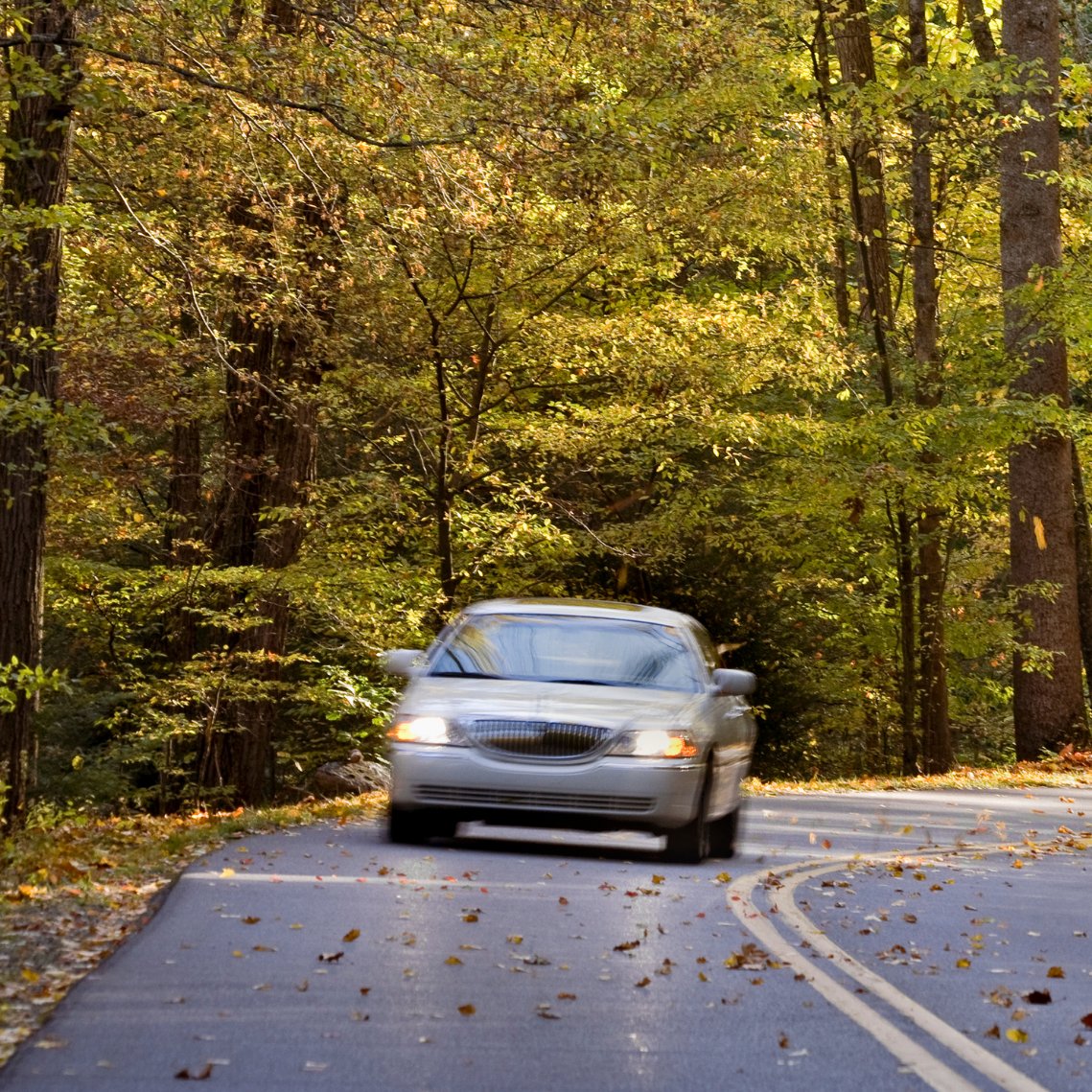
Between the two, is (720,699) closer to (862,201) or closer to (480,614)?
(480,614)

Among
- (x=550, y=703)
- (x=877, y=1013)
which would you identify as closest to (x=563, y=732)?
(x=550, y=703)

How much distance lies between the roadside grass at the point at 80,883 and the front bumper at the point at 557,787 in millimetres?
1861

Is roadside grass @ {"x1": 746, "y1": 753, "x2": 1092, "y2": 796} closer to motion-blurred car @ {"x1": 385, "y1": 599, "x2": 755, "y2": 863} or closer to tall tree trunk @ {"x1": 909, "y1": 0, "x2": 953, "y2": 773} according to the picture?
tall tree trunk @ {"x1": 909, "y1": 0, "x2": 953, "y2": 773}

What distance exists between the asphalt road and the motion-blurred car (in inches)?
15.9

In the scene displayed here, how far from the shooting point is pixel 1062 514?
1172 inches

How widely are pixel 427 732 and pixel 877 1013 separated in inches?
216

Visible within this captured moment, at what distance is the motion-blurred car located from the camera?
41.8 ft

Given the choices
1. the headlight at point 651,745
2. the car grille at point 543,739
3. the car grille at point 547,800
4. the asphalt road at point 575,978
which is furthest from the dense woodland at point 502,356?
the headlight at point 651,745

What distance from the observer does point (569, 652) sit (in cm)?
1378

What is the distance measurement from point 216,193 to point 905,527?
16.1 meters

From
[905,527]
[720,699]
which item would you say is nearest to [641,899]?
[720,699]

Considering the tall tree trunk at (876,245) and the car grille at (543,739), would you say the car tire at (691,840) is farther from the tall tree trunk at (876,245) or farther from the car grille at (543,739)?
the tall tree trunk at (876,245)

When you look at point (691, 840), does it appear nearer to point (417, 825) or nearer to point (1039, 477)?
point (417, 825)

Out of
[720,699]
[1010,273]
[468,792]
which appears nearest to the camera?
[468,792]
